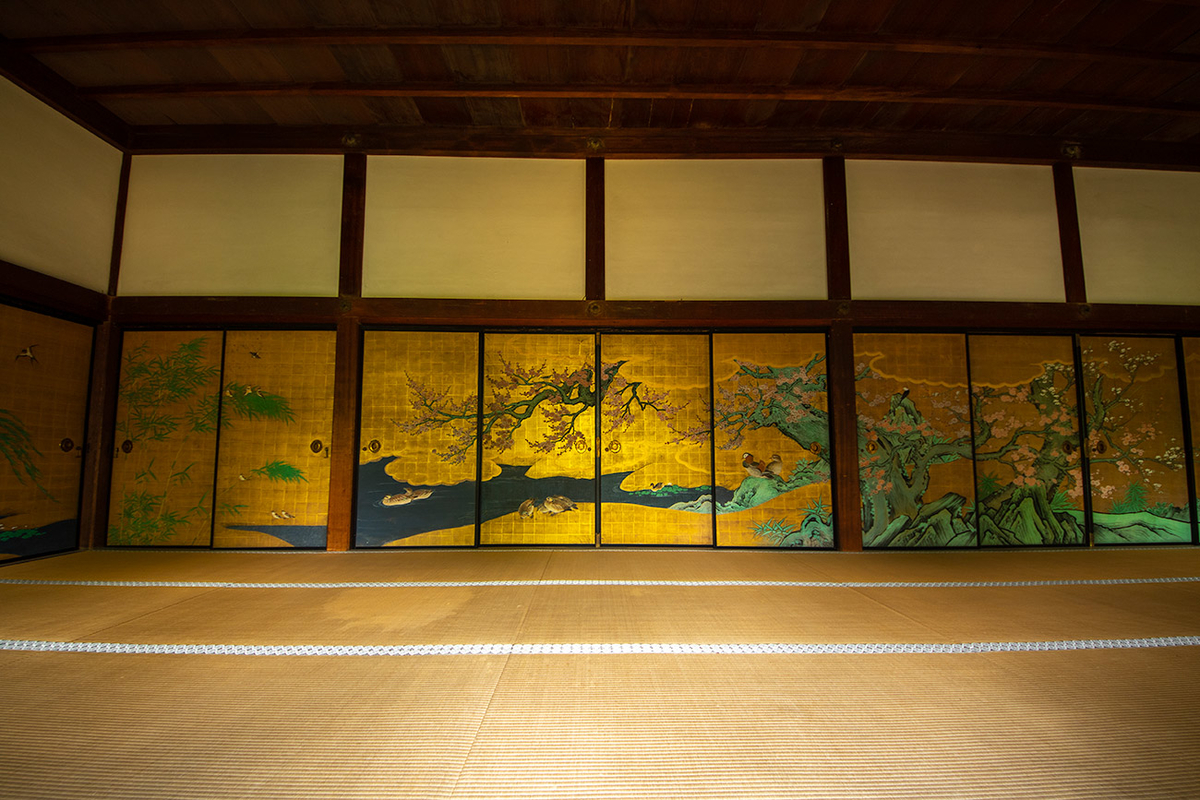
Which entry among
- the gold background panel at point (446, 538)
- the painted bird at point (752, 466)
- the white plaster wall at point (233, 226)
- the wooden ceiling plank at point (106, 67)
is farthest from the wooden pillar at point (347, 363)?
the painted bird at point (752, 466)

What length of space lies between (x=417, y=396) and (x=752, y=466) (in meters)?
2.89

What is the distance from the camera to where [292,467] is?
3.74m

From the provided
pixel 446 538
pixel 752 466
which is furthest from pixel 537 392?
pixel 752 466

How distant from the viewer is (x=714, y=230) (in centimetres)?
395

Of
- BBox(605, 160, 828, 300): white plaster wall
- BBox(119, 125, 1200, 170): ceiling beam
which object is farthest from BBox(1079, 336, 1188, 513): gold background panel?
BBox(605, 160, 828, 300): white plaster wall

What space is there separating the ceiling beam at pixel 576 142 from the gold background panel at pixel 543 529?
310cm

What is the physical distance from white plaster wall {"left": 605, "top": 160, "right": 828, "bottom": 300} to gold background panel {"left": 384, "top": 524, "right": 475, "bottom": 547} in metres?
2.32

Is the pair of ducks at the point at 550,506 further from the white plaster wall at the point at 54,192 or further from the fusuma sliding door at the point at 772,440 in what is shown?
the white plaster wall at the point at 54,192

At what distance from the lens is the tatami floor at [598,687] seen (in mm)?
1167

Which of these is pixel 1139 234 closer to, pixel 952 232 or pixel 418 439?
pixel 952 232

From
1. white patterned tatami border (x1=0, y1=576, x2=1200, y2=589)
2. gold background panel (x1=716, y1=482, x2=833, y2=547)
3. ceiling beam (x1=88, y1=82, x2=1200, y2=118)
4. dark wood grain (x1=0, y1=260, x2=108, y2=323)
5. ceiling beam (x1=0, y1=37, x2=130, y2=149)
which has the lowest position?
white patterned tatami border (x1=0, y1=576, x2=1200, y2=589)

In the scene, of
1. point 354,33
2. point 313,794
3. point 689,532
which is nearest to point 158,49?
point 354,33

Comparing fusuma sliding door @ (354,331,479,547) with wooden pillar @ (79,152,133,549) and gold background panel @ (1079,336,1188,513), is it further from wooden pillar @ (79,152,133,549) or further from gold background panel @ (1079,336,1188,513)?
gold background panel @ (1079,336,1188,513)

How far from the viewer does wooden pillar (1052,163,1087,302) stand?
3.94m
